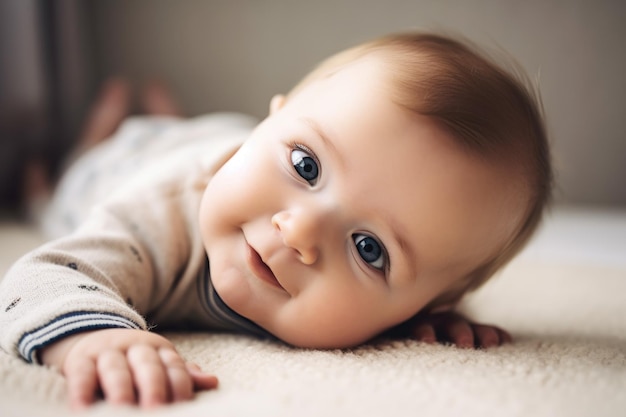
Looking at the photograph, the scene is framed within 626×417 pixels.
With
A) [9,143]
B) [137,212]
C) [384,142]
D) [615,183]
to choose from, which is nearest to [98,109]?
[9,143]

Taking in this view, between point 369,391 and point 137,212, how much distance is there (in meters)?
0.44

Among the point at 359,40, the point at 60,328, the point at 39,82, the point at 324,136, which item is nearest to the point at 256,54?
the point at 359,40

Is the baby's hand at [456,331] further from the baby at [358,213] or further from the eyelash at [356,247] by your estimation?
the eyelash at [356,247]

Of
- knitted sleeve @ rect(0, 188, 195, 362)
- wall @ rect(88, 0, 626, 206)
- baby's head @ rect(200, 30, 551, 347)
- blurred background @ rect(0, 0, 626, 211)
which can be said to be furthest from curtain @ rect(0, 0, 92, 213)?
baby's head @ rect(200, 30, 551, 347)

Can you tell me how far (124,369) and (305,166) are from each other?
29 centimetres

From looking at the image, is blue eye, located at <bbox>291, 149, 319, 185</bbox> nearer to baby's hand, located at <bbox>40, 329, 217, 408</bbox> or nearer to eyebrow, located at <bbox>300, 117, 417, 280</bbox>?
eyebrow, located at <bbox>300, 117, 417, 280</bbox>

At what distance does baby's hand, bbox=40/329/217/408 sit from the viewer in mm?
440

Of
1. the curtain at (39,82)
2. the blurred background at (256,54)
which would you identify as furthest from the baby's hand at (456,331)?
the curtain at (39,82)

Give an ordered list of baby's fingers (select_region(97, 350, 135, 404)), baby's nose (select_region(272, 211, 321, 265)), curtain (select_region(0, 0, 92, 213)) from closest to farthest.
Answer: baby's fingers (select_region(97, 350, 135, 404))
baby's nose (select_region(272, 211, 321, 265))
curtain (select_region(0, 0, 92, 213))

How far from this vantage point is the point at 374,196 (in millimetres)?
623

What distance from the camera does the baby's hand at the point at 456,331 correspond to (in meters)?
0.70

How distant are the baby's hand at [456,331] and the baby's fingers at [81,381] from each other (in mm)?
373

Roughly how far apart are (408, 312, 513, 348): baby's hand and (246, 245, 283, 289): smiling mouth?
188 millimetres

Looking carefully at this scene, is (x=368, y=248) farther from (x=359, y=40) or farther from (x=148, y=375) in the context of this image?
(x=359, y=40)
